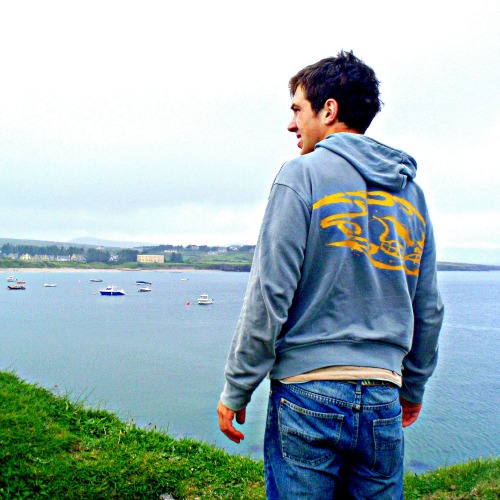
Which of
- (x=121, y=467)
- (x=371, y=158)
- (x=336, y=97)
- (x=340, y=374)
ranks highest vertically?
(x=336, y=97)

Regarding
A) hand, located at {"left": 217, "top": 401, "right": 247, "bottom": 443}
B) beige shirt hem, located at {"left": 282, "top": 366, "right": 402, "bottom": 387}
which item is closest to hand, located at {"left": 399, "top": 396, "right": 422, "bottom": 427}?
beige shirt hem, located at {"left": 282, "top": 366, "right": 402, "bottom": 387}

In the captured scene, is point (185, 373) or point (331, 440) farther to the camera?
point (185, 373)

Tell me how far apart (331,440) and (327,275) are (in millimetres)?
548

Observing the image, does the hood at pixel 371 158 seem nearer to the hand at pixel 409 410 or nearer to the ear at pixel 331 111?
the ear at pixel 331 111

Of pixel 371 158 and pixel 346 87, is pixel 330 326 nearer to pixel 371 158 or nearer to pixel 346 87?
pixel 371 158

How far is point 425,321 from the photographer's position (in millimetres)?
2068

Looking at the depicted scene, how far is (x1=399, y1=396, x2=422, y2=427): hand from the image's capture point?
2.20 metres

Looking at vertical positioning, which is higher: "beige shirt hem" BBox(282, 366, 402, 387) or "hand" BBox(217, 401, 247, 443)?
"beige shirt hem" BBox(282, 366, 402, 387)

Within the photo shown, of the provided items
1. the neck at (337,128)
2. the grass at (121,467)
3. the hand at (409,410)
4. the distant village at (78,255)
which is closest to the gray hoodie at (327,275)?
the neck at (337,128)

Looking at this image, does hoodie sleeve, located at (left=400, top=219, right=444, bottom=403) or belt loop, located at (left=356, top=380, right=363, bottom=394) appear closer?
belt loop, located at (left=356, top=380, right=363, bottom=394)

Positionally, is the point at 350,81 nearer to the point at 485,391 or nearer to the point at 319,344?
the point at 319,344

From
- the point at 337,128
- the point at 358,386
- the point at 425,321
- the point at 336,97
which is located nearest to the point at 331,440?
the point at 358,386

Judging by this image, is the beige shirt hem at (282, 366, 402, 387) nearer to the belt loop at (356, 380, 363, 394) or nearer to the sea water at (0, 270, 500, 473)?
the belt loop at (356, 380, 363, 394)

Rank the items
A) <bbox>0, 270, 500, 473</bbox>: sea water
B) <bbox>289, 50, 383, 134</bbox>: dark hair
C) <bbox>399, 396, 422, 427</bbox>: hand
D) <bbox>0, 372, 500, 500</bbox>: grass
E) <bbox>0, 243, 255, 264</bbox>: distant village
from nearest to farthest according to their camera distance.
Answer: <bbox>289, 50, 383, 134</bbox>: dark hair
<bbox>399, 396, 422, 427</bbox>: hand
<bbox>0, 372, 500, 500</bbox>: grass
<bbox>0, 270, 500, 473</bbox>: sea water
<bbox>0, 243, 255, 264</bbox>: distant village
